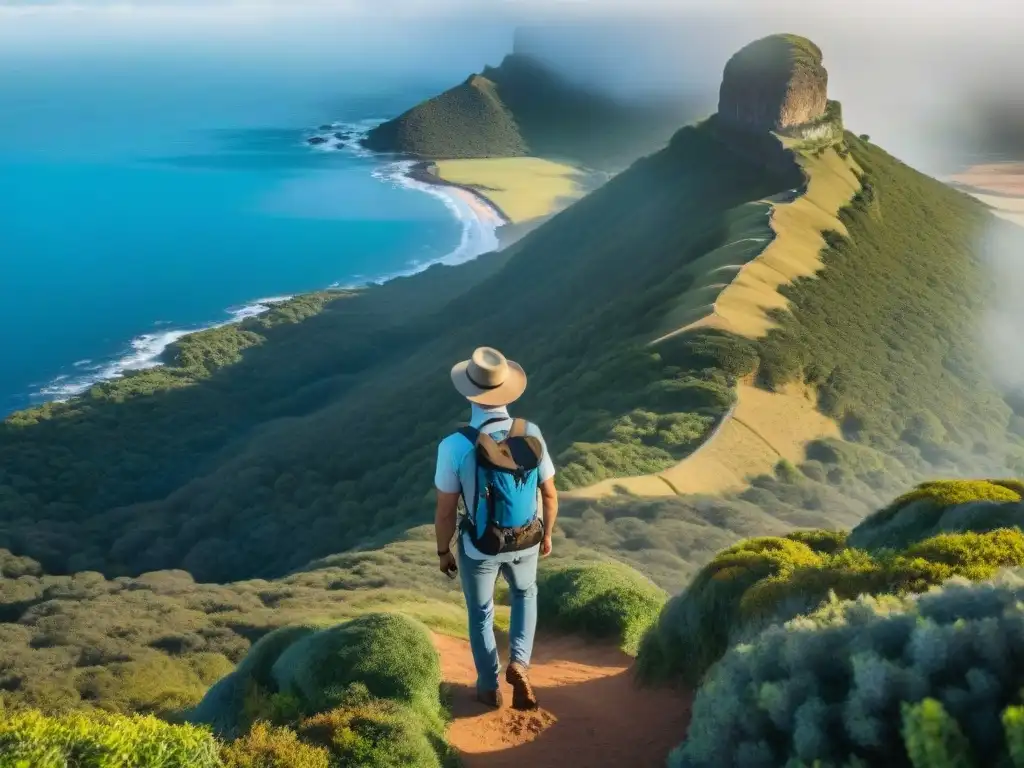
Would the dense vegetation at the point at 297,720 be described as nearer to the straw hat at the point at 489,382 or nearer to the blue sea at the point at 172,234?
the straw hat at the point at 489,382

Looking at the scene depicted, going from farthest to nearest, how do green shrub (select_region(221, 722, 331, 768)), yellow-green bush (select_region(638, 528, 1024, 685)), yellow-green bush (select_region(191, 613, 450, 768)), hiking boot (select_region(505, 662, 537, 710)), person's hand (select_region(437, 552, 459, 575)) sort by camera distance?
hiking boot (select_region(505, 662, 537, 710)), person's hand (select_region(437, 552, 459, 575)), yellow-green bush (select_region(638, 528, 1024, 685)), yellow-green bush (select_region(191, 613, 450, 768)), green shrub (select_region(221, 722, 331, 768))

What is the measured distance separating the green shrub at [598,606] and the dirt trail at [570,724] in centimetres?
156

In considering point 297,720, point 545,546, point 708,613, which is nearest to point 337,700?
point 297,720

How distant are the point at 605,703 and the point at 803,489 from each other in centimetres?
1491

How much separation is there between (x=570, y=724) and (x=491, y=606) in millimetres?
994

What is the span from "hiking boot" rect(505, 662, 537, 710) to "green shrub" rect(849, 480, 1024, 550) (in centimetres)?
328

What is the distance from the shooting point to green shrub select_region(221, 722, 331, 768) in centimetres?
458

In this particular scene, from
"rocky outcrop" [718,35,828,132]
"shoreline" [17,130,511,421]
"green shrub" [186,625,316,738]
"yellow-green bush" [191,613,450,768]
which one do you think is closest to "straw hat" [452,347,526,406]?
"yellow-green bush" [191,613,450,768]

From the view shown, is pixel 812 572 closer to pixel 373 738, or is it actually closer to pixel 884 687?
pixel 884 687

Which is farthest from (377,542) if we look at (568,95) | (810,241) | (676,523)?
(568,95)

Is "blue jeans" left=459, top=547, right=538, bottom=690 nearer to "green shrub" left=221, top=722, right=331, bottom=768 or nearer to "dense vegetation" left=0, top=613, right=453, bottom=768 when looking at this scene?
"dense vegetation" left=0, top=613, right=453, bottom=768

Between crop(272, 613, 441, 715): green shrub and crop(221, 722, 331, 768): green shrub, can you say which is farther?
crop(272, 613, 441, 715): green shrub

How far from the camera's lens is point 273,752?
15.4 feet

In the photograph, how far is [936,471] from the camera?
23.8m
